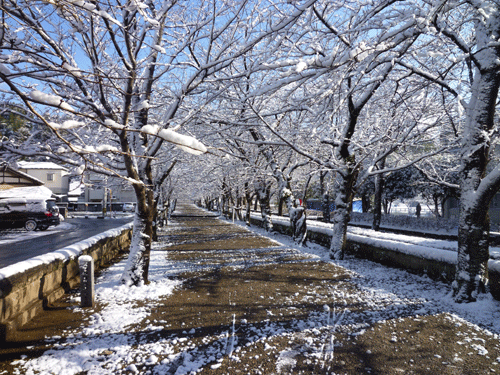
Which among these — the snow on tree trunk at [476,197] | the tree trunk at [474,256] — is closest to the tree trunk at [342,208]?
the snow on tree trunk at [476,197]

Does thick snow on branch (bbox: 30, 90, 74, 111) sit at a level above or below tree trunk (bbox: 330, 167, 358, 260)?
above

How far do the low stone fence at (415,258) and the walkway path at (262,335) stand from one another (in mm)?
516

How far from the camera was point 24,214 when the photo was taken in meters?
18.5

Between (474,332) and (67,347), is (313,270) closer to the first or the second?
(474,332)

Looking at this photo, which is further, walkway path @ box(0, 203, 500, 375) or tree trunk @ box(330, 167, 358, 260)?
tree trunk @ box(330, 167, 358, 260)

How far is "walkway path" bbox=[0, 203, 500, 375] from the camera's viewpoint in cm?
355

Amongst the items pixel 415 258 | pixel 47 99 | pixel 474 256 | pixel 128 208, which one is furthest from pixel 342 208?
pixel 128 208

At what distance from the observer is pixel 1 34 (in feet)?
8.90

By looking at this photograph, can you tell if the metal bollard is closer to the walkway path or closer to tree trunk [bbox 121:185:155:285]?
the walkway path

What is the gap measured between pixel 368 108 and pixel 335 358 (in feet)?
32.3

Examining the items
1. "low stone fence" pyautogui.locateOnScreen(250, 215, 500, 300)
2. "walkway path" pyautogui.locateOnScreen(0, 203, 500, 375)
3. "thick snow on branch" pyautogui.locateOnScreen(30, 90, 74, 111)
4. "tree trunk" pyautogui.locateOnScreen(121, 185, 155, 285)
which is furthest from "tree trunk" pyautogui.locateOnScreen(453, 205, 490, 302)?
"thick snow on branch" pyautogui.locateOnScreen(30, 90, 74, 111)

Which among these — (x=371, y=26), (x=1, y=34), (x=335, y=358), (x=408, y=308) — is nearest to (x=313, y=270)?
(x=408, y=308)

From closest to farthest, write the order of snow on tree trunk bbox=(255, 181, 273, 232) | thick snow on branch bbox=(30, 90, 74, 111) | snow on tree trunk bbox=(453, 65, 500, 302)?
thick snow on branch bbox=(30, 90, 74, 111), snow on tree trunk bbox=(453, 65, 500, 302), snow on tree trunk bbox=(255, 181, 273, 232)

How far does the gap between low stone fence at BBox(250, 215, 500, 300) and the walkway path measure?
0.52 m
